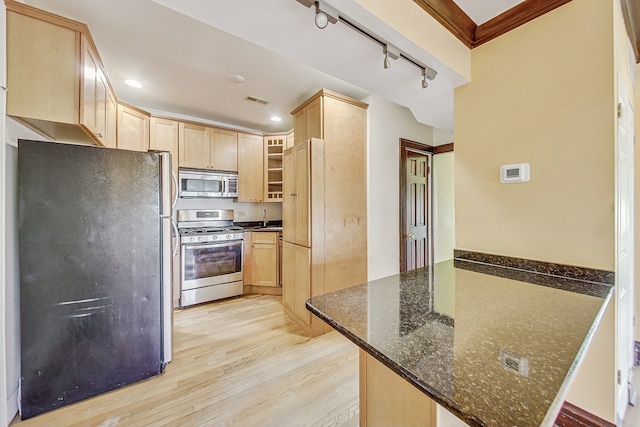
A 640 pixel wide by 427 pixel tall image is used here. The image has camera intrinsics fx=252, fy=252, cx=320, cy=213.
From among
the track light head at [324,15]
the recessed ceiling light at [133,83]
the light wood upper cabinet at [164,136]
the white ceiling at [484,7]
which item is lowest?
the track light head at [324,15]

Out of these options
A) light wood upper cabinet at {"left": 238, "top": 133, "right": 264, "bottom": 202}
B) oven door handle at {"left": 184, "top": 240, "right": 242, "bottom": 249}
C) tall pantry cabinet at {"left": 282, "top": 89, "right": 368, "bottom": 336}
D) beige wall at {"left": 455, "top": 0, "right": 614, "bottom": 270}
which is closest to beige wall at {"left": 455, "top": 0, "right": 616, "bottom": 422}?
beige wall at {"left": 455, "top": 0, "right": 614, "bottom": 270}

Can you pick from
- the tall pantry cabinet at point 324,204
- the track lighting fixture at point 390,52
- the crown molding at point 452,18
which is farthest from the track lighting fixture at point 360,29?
the tall pantry cabinet at point 324,204

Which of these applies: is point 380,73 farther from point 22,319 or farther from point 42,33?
point 22,319

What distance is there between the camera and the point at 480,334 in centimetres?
71

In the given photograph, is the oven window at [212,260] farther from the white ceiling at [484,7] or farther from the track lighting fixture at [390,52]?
the white ceiling at [484,7]

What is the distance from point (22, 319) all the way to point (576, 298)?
2875 millimetres

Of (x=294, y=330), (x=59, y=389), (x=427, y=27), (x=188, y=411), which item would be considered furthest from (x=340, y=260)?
(x=59, y=389)

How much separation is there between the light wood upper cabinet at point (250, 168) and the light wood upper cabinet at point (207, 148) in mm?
94

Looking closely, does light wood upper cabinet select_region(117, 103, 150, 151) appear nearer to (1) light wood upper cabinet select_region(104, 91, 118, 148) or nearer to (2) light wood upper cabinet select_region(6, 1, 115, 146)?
(1) light wood upper cabinet select_region(104, 91, 118, 148)

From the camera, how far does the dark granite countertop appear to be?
0.47 metres

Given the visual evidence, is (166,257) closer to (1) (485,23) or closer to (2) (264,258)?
(2) (264,258)

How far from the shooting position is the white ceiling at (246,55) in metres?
1.21

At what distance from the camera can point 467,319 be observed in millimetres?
812

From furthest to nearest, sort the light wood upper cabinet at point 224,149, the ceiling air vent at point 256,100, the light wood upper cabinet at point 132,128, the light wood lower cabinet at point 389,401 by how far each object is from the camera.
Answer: the light wood upper cabinet at point 224,149
the ceiling air vent at point 256,100
the light wood upper cabinet at point 132,128
the light wood lower cabinet at point 389,401
